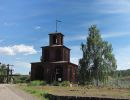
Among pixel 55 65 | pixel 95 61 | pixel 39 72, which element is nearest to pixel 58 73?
pixel 55 65

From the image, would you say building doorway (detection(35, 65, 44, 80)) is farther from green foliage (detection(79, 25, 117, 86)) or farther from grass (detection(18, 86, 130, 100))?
grass (detection(18, 86, 130, 100))

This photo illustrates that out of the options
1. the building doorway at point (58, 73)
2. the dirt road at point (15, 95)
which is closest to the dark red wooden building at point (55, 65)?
the building doorway at point (58, 73)

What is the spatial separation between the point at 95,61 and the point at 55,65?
8.96 meters

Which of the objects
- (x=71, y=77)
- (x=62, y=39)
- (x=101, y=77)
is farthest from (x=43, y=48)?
(x=101, y=77)

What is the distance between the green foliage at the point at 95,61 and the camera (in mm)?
74688

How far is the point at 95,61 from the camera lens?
75875 mm

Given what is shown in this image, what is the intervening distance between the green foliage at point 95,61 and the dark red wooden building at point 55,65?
2.94 metres

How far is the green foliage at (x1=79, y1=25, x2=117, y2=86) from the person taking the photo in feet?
245

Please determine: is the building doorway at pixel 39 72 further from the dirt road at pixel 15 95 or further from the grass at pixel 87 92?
the dirt road at pixel 15 95

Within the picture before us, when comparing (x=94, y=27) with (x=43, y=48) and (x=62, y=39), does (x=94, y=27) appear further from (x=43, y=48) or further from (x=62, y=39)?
(x=43, y=48)

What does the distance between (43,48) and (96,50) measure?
12.2 m

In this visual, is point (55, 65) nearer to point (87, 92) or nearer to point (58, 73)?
point (58, 73)

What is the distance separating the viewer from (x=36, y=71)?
77375 mm

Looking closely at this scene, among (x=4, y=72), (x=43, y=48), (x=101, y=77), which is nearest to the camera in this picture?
(x=101, y=77)
